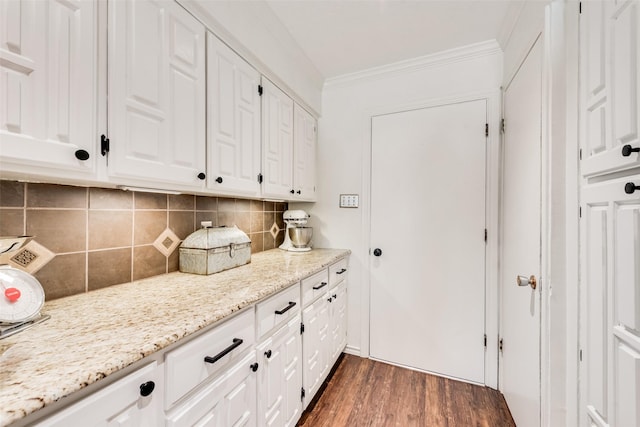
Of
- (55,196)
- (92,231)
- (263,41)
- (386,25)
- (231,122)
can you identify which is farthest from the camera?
(386,25)

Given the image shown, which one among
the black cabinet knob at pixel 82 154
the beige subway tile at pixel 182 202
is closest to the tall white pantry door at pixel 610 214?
the black cabinet knob at pixel 82 154

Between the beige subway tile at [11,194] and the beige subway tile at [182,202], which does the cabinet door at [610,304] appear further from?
the beige subway tile at [11,194]

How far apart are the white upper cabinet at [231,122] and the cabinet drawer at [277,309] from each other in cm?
63

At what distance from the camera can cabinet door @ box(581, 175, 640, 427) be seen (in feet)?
2.30

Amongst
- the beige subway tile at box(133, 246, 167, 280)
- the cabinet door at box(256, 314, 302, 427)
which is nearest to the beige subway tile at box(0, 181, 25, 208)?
the beige subway tile at box(133, 246, 167, 280)

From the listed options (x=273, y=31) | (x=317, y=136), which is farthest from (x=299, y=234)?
(x=273, y=31)

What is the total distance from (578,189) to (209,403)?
1.56 m

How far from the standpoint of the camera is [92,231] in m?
1.06

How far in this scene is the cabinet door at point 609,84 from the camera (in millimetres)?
707

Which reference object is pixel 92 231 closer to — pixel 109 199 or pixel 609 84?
pixel 109 199

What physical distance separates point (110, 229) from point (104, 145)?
438mm

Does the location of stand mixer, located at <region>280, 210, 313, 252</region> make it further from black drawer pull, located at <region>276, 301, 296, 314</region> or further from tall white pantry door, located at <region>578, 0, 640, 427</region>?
tall white pantry door, located at <region>578, 0, 640, 427</region>

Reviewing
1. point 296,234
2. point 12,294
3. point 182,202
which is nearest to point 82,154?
point 12,294

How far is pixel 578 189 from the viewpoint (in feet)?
3.29
